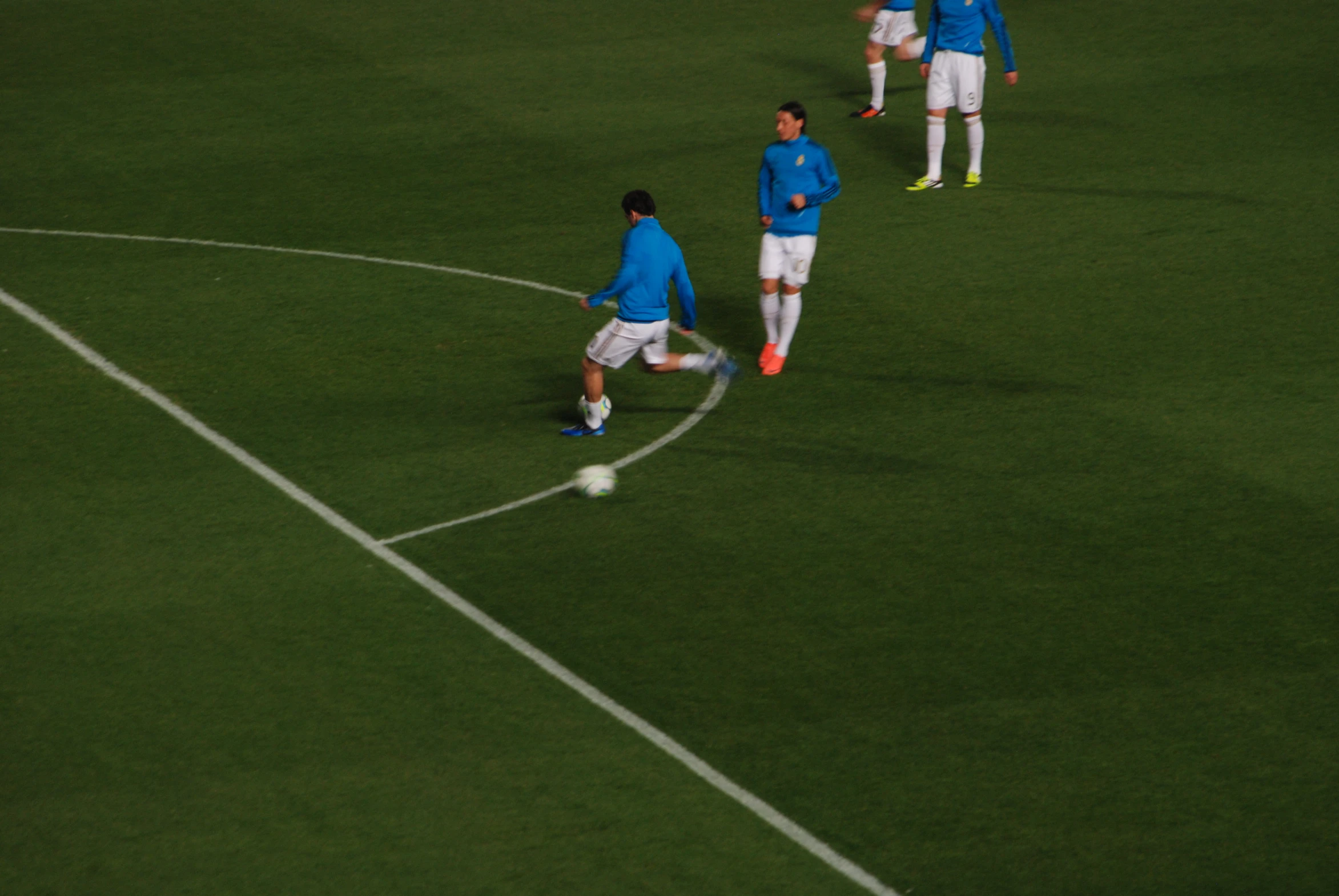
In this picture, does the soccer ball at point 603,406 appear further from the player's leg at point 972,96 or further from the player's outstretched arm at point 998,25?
the player's outstretched arm at point 998,25

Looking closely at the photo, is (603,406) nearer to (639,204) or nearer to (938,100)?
(639,204)

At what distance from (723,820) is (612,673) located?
1449mm

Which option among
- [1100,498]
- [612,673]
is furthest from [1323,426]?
[612,673]

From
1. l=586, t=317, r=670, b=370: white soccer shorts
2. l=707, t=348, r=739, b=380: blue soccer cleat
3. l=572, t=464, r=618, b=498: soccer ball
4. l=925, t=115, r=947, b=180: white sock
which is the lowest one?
l=572, t=464, r=618, b=498: soccer ball

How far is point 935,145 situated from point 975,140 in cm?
43

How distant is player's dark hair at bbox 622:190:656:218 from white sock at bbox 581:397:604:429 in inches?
54.9

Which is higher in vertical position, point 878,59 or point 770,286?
point 878,59

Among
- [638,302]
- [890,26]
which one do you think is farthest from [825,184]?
[890,26]

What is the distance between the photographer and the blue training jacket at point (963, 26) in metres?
16.8

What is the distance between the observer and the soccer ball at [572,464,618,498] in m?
10.8

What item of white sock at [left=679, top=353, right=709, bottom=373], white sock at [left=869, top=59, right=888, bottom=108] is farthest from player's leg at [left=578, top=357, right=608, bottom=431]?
white sock at [left=869, top=59, right=888, bottom=108]

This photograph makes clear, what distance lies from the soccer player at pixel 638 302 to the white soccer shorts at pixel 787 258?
1.49 meters

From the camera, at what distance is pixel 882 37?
792 inches

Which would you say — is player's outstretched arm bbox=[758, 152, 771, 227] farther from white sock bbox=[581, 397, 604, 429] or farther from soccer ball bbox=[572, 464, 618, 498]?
soccer ball bbox=[572, 464, 618, 498]
